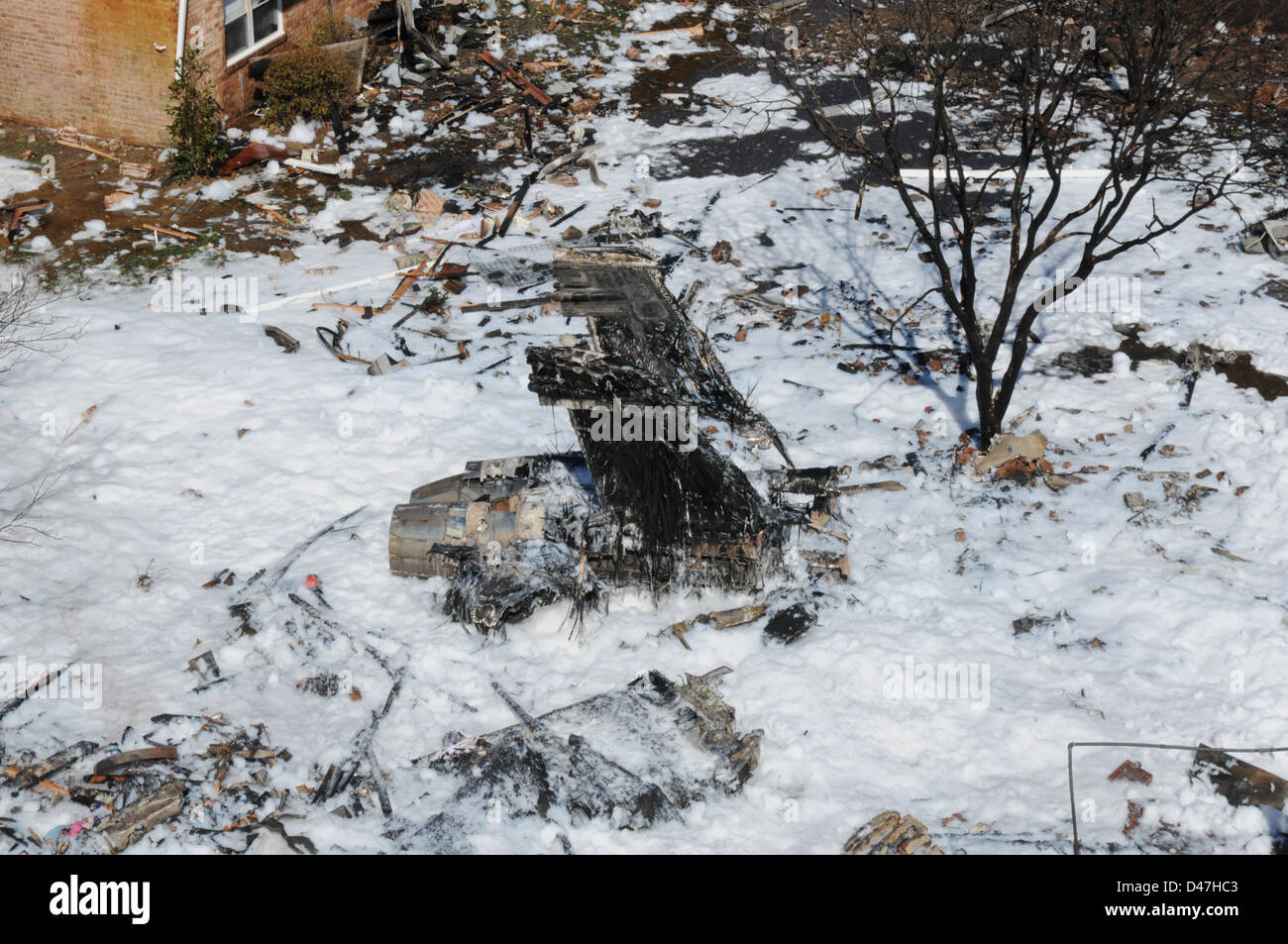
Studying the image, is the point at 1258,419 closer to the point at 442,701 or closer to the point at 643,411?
the point at 643,411

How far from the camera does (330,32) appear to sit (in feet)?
48.6

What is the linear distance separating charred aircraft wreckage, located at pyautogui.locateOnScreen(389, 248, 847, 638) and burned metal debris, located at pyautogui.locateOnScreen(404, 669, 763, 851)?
2.88 ft

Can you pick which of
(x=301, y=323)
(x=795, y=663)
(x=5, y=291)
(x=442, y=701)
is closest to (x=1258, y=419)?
(x=795, y=663)

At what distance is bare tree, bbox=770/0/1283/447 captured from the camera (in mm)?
7379

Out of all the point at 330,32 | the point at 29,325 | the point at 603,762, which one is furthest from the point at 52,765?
the point at 330,32

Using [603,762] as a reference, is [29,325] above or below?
above

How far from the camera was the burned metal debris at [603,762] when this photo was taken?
591 cm

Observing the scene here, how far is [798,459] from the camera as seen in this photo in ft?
28.6

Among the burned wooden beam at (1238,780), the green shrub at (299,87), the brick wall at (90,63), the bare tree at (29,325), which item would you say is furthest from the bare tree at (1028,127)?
the brick wall at (90,63)

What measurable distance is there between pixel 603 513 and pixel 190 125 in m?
8.83

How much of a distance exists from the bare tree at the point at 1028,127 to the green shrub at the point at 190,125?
746 cm

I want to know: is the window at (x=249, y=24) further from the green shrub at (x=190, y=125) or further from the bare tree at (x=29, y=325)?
the bare tree at (x=29, y=325)

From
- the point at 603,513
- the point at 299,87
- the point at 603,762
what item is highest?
the point at 299,87

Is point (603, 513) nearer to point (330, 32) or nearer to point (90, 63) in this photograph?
point (90, 63)
